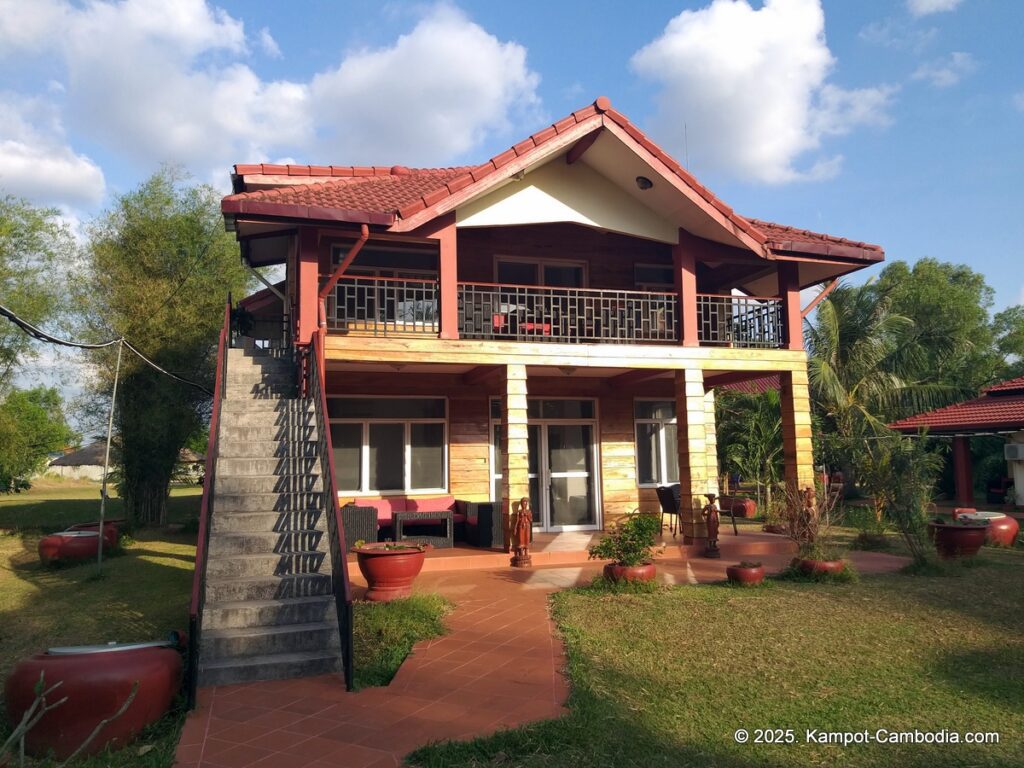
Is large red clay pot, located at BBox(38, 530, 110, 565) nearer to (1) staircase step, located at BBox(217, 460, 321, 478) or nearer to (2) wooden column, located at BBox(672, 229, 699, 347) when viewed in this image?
(1) staircase step, located at BBox(217, 460, 321, 478)

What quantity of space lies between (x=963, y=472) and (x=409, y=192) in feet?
59.1

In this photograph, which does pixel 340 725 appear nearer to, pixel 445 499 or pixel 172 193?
pixel 445 499

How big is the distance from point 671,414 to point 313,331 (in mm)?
7527

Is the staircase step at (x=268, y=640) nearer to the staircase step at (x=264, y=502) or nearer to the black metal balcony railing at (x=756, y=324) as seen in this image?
the staircase step at (x=264, y=502)

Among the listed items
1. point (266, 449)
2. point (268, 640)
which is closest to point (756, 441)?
point (266, 449)

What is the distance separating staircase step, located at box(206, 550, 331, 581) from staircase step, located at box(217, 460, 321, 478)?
1340mm

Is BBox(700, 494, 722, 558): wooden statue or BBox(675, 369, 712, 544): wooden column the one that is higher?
BBox(675, 369, 712, 544): wooden column

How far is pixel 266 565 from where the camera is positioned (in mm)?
6262

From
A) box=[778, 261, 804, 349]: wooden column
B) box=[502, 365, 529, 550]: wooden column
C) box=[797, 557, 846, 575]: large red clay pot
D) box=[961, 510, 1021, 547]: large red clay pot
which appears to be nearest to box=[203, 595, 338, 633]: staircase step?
box=[502, 365, 529, 550]: wooden column

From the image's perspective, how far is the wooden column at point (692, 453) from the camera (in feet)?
35.2

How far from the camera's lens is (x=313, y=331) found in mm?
9328

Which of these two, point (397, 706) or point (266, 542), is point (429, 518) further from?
point (397, 706)

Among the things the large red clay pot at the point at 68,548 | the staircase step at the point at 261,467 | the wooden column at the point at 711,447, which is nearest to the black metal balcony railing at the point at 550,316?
the wooden column at the point at 711,447

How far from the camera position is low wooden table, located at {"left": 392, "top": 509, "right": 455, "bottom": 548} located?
10344 mm
